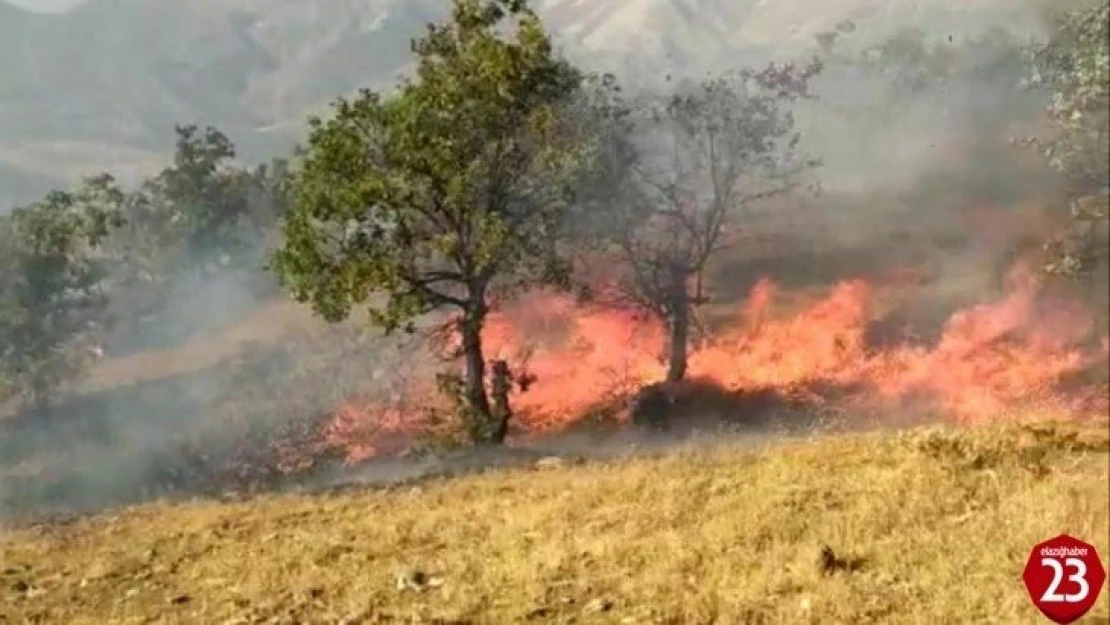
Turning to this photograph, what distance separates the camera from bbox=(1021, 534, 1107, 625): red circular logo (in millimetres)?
7910

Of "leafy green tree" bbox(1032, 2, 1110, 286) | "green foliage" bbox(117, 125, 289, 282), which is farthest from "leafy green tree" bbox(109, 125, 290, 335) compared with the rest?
"leafy green tree" bbox(1032, 2, 1110, 286)

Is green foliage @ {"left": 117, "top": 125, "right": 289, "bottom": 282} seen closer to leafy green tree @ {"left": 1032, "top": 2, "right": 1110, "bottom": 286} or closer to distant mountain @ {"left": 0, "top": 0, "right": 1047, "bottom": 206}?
distant mountain @ {"left": 0, "top": 0, "right": 1047, "bottom": 206}

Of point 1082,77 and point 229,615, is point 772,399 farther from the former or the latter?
point 229,615

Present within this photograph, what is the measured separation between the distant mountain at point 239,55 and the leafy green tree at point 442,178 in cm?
936

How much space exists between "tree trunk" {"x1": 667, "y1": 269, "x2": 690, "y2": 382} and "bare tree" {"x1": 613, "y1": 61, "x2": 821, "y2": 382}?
0.02 meters

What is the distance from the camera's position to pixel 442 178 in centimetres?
1898

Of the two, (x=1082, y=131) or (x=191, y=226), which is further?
(x=191, y=226)

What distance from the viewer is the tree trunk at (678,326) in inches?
915

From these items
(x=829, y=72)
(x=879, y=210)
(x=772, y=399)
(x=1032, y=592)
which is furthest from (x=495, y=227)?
(x=829, y=72)

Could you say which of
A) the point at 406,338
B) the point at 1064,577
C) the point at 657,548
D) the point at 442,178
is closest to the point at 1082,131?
the point at 1064,577

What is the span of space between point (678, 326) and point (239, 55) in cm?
5967

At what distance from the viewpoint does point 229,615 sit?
10.3 metres

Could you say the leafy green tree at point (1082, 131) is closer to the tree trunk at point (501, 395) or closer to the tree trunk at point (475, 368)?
the tree trunk at point (475, 368)

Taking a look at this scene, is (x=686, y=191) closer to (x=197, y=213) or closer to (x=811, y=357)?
(x=811, y=357)
